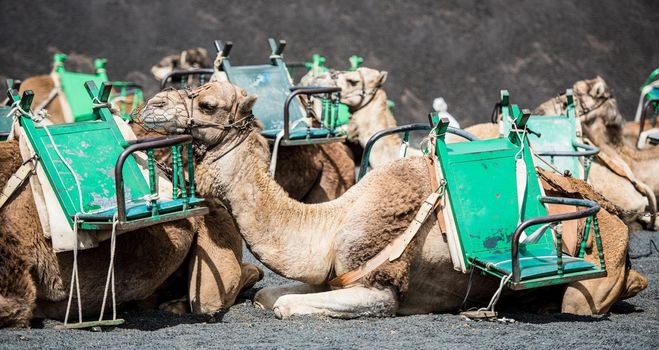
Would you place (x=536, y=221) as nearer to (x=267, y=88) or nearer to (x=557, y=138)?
(x=557, y=138)

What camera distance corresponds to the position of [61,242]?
482 centimetres

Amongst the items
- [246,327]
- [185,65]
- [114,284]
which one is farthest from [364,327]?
[185,65]

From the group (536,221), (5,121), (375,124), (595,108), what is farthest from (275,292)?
(595,108)

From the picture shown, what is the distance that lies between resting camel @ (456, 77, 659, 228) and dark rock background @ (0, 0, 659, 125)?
20.7 ft

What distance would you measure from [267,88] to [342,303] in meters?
3.15

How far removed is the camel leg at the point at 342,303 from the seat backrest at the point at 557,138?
9.91ft

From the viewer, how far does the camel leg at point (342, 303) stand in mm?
5180

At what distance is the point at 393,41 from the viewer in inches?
684

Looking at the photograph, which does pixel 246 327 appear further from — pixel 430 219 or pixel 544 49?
pixel 544 49

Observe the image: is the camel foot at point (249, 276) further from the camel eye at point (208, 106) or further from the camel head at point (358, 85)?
the camel head at point (358, 85)

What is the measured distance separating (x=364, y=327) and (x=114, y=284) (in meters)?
1.36

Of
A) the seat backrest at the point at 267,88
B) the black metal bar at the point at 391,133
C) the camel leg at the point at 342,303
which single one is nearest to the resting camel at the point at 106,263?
the camel leg at the point at 342,303

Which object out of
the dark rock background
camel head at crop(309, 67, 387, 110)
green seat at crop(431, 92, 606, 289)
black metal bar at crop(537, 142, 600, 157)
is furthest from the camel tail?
the dark rock background

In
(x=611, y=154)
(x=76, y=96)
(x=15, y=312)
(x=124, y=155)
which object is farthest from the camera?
(x=76, y=96)
